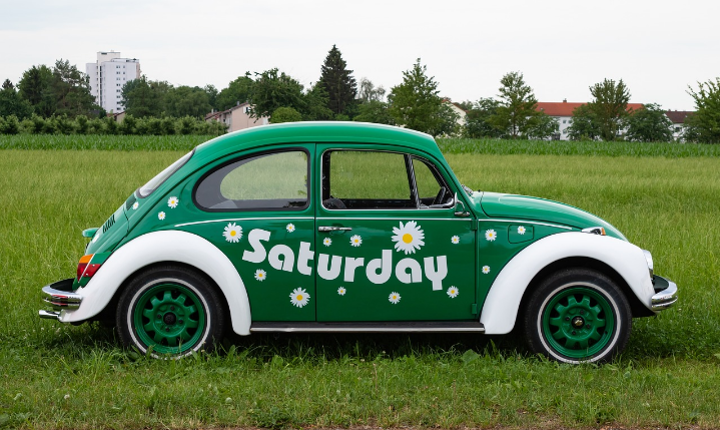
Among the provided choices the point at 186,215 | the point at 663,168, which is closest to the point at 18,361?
the point at 186,215

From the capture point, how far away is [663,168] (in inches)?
1091

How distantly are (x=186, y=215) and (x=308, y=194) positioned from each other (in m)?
0.91

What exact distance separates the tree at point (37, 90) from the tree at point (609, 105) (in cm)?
9454

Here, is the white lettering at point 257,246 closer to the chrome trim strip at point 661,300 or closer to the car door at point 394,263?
the car door at point 394,263

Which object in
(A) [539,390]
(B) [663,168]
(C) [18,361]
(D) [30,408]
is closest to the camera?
(D) [30,408]

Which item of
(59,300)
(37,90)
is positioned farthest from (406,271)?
(37,90)

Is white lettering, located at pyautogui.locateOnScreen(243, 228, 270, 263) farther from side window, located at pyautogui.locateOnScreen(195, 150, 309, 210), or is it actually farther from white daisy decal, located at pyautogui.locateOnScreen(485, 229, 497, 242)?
white daisy decal, located at pyautogui.locateOnScreen(485, 229, 497, 242)

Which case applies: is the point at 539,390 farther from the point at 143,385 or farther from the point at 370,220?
the point at 143,385

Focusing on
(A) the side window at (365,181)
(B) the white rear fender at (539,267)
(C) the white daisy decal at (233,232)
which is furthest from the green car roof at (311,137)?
(B) the white rear fender at (539,267)

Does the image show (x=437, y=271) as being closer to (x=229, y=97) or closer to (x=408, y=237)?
(x=408, y=237)

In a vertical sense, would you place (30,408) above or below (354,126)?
below

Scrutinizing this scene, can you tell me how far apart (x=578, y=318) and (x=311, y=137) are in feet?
7.89

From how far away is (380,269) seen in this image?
5.24 m

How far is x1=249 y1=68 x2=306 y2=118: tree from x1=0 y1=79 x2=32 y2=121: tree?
47530 mm
